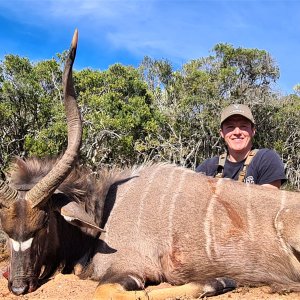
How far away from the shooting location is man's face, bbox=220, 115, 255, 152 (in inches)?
164

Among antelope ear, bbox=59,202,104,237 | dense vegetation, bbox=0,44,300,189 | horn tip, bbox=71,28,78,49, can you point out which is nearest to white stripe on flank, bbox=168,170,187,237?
antelope ear, bbox=59,202,104,237

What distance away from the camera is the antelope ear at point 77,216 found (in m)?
3.17

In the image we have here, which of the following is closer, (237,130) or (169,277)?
(169,277)

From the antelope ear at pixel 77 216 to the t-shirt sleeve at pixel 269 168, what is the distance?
1.50 m

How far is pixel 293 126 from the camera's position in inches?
449

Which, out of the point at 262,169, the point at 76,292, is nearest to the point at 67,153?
the point at 76,292

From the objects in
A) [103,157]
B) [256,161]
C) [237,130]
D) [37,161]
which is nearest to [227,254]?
[256,161]

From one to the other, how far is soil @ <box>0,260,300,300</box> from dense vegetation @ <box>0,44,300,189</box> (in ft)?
12.1

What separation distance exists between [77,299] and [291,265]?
149 cm

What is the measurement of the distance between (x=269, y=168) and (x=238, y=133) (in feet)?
1.68

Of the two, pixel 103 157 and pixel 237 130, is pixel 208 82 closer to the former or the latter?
pixel 103 157

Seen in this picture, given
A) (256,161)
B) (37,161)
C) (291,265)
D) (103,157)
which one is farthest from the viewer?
(103,157)

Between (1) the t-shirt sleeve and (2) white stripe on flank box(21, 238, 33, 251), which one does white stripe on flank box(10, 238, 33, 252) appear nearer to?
(2) white stripe on flank box(21, 238, 33, 251)

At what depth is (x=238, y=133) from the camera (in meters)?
4.20
